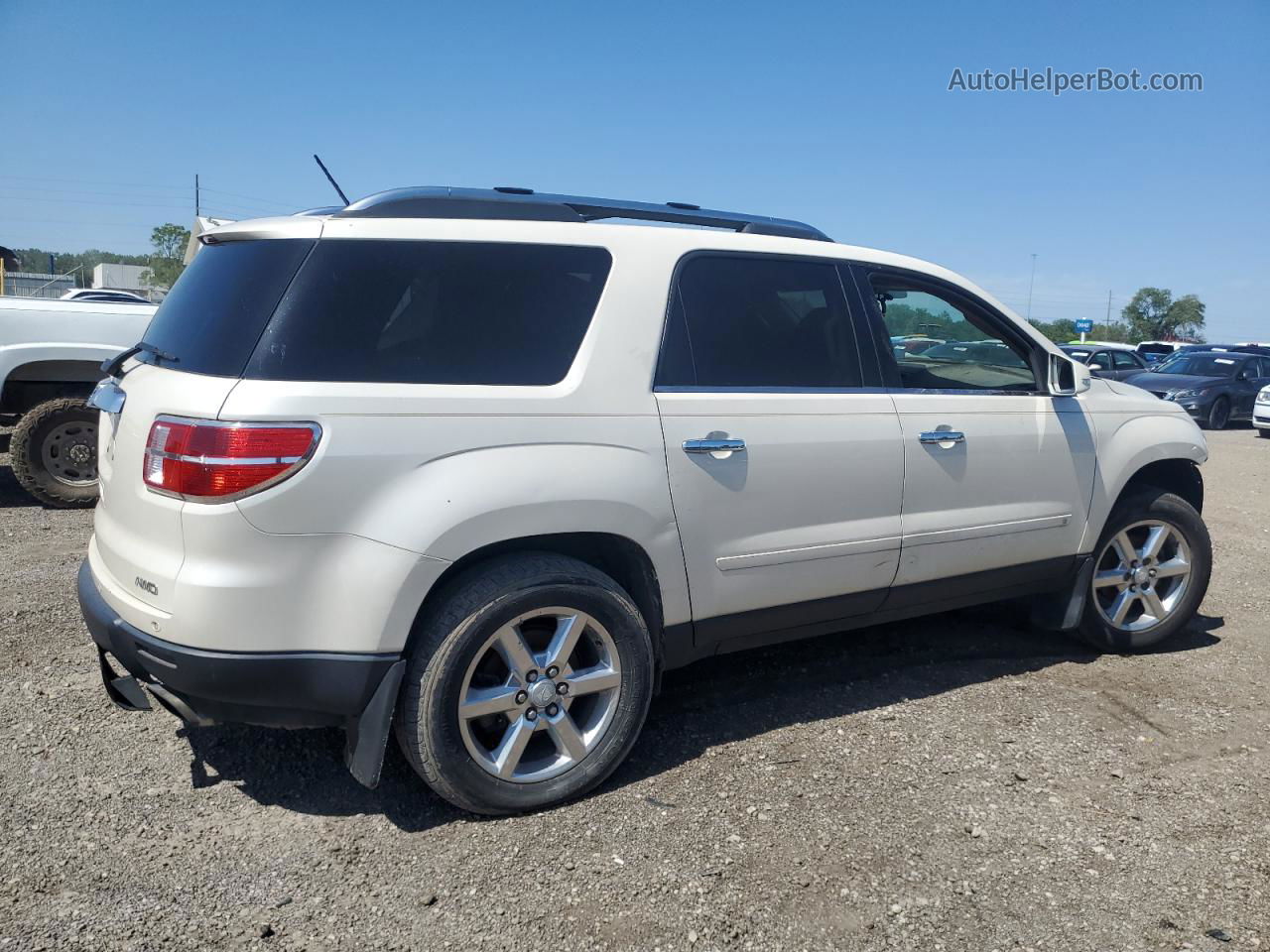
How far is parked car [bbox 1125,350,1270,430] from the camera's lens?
18625 mm

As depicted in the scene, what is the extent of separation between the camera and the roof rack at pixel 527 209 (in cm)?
309

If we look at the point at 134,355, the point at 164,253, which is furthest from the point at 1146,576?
the point at 164,253

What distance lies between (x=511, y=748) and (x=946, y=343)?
2.59 meters

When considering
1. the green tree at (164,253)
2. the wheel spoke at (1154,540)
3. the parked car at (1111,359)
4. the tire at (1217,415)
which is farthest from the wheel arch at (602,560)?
the green tree at (164,253)

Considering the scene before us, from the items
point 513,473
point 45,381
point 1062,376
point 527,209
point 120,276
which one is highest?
point 527,209

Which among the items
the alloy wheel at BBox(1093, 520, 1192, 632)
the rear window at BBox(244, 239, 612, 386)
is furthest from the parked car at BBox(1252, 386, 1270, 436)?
the rear window at BBox(244, 239, 612, 386)

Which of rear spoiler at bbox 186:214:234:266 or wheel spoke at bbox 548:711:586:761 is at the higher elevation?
rear spoiler at bbox 186:214:234:266

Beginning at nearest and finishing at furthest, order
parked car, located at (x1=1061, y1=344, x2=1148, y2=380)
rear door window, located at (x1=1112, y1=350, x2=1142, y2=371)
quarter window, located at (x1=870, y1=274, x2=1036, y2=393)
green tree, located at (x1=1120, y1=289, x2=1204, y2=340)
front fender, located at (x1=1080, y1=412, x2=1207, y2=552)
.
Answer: quarter window, located at (x1=870, y1=274, x2=1036, y2=393), front fender, located at (x1=1080, y1=412, x2=1207, y2=552), parked car, located at (x1=1061, y1=344, x2=1148, y2=380), rear door window, located at (x1=1112, y1=350, x2=1142, y2=371), green tree, located at (x1=1120, y1=289, x2=1204, y2=340)

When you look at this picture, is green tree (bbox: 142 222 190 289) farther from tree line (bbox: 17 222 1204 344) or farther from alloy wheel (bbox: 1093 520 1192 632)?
alloy wheel (bbox: 1093 520 1192 632)

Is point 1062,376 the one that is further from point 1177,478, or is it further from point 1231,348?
point 1231,348

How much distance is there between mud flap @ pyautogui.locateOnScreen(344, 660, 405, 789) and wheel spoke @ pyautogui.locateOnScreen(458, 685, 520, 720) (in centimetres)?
22

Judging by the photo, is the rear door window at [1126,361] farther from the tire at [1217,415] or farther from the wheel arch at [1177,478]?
the wheel arch at [1177,478]

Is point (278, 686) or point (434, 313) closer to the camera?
point (278, 686)

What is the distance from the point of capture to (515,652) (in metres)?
3.00
